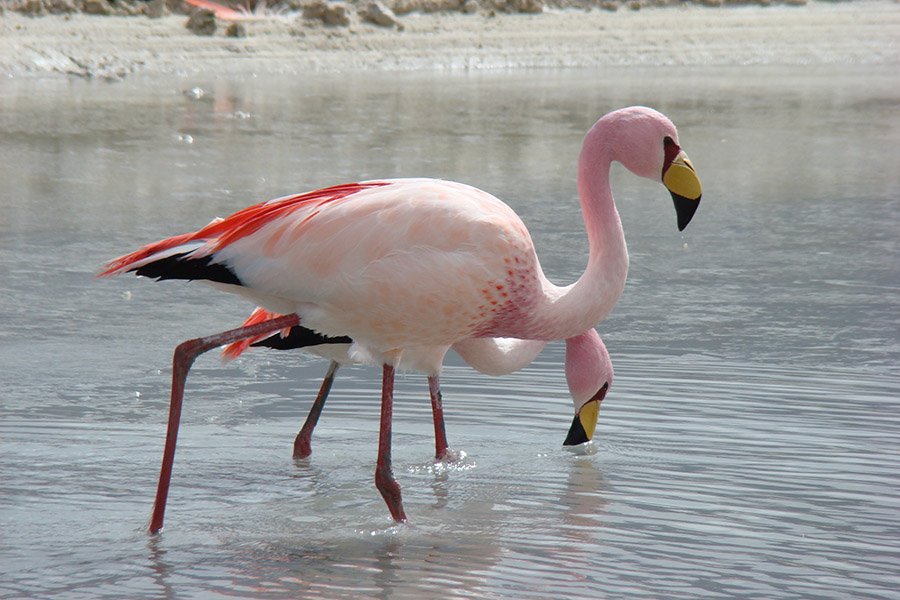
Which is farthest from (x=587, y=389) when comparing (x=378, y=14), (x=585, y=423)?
(x=378, y=14)

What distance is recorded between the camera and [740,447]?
4355mm

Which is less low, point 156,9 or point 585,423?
point 156,9

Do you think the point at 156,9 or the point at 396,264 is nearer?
the point at 396,264

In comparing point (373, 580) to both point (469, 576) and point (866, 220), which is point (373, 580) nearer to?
point (469, 576)

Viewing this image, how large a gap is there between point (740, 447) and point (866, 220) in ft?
12.5

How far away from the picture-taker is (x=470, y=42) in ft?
56.7

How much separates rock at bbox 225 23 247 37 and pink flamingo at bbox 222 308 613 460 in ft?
40.3

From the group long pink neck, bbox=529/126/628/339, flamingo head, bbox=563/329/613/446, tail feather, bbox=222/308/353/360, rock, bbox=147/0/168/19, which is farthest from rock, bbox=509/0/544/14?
long pink neck, bbox=529/126/628/339

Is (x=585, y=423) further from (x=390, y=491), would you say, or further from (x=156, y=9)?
(x=156, y=9)

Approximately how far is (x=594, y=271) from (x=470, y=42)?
45.0 ft

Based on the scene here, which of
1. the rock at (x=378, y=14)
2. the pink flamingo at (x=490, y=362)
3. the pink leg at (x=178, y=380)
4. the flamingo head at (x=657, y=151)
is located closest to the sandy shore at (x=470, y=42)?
the rock at (x=378, y=14)

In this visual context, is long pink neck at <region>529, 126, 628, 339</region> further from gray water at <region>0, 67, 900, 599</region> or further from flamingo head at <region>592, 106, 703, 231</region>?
gray water at <region>0, 67, 900, 599</region>

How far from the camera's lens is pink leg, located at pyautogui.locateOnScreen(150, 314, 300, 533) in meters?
3.66

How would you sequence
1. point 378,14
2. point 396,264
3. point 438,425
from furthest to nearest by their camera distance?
point 378,14 → point 438,425 → point 396,264
